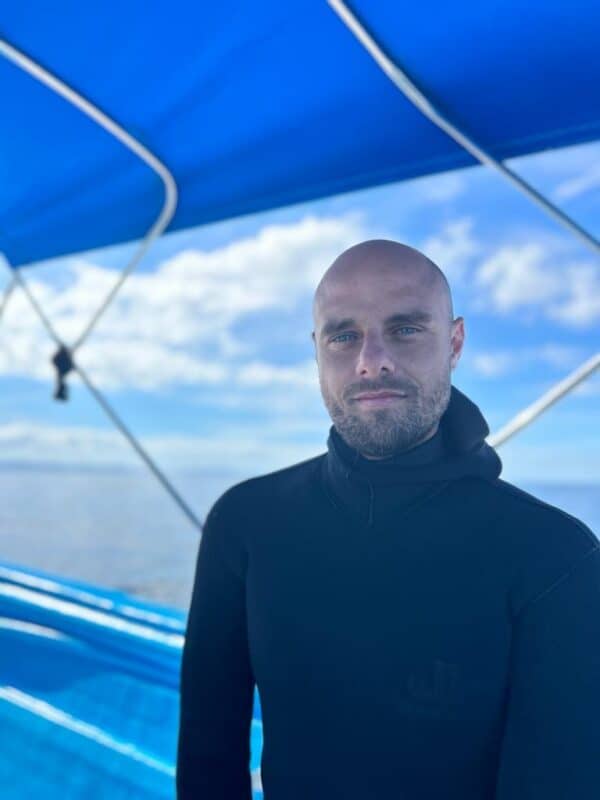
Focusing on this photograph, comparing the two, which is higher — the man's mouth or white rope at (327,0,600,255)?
white rope at (327,0,600,255)

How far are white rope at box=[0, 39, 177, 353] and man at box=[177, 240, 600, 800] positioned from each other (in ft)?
2.70

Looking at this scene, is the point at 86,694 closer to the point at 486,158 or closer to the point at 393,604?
the point at 393,604

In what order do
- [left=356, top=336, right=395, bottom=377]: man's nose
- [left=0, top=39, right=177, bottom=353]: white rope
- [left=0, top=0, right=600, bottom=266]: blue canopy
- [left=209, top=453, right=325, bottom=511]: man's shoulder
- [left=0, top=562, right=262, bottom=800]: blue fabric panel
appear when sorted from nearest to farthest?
[left=356, top=336, right=395, bottom=377]: man's nose, [left=209, top=453, right=325, bottom=511]: man's shoulder, [left=0, top=0, right=600, bottom=266]: blue canopy, [left=0, top=39, right=177, bottom=353]: white rope, [left=0, top=562, right=262, bottom=800]: blue fabric panel

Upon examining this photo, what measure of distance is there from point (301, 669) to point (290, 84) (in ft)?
3.08

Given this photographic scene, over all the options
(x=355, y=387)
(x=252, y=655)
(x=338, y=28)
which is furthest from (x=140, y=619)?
(x=338, y=28)

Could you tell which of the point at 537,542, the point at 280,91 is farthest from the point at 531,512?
the point at 280,91

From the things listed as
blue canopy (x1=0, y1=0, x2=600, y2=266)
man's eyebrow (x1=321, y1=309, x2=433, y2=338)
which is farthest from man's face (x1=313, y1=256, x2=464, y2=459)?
blue canopy (x1=0, y1=0, x2=600, y2=266)

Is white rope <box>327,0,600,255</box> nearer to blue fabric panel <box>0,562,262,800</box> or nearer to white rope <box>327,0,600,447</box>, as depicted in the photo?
white rope <box>327,0,600,447</box>

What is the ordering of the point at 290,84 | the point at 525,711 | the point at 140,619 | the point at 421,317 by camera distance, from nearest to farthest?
the point at 525,711, the point at 421,317, the point at 290,84, the point at 140,619

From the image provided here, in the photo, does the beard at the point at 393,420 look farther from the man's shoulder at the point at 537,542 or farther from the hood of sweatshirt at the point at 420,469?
the man's shoulder at the point at 537,542

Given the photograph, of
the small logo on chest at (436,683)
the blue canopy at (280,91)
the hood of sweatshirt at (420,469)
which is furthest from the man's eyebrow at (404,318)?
the blue canopy at (280,91)

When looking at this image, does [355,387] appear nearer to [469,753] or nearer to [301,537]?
[301,537]

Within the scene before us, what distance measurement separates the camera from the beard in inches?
31.1

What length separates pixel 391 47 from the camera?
1.07 metres
